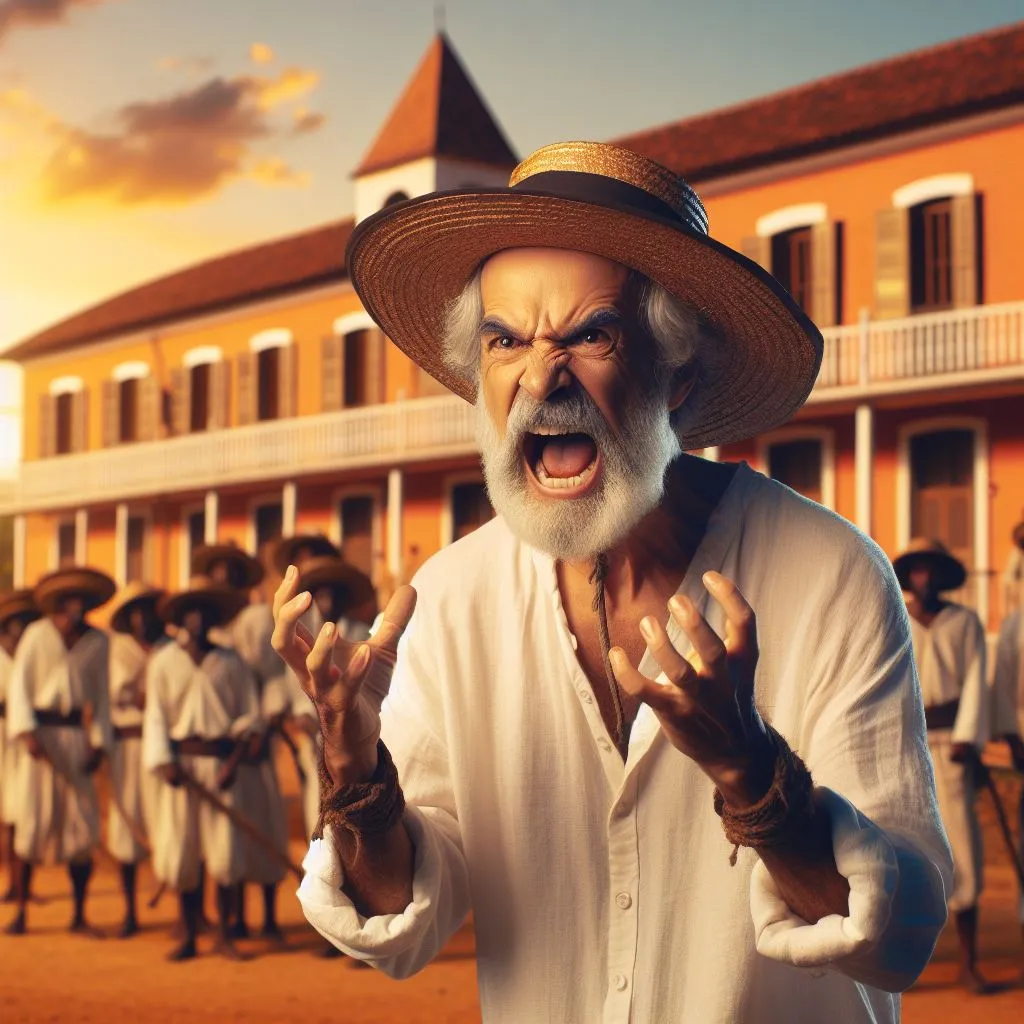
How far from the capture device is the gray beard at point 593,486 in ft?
7.81

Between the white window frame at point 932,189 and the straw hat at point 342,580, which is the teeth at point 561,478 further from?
the white window frame at point 932,189

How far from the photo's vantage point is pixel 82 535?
3381 centimetres

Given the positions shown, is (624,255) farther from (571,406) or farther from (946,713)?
(946,713)

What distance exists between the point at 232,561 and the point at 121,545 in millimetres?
19431

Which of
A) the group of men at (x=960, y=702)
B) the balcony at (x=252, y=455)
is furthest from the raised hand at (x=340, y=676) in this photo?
the balcony at (x=252, y=455)

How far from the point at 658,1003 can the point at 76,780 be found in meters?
9.72

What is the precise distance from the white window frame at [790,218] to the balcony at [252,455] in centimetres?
443

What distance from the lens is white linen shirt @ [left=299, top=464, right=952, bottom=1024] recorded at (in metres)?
2.22

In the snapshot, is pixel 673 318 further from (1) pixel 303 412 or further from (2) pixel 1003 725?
(1) pixel 303 412

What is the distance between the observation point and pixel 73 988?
9352 mm

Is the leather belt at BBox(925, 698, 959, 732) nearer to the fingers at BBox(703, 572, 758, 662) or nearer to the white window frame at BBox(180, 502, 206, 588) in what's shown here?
the fingers at BBox(703, 572, 758, 662)

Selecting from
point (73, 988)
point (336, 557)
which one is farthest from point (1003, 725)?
point (73, 988)

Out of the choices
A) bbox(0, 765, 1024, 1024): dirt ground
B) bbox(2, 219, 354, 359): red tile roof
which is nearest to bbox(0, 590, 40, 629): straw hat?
bbox(0, 765, 1024, 1024): dirt ground

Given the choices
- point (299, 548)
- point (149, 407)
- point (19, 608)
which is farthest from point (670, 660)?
point (149, 407)
